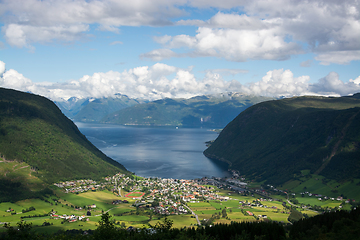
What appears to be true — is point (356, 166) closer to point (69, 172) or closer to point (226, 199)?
point (226, 199)

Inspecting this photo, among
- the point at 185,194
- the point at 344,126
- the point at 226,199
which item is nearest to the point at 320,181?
the point at 344,126

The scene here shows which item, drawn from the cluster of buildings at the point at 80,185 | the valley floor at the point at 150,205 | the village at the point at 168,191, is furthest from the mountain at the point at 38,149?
the village at the point at 168,191

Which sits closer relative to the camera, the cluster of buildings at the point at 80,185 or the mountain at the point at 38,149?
the mountain at the point at 38,149

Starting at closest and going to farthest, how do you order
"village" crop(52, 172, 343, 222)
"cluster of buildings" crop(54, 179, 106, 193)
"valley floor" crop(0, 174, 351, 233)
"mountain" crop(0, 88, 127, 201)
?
1. "valley floor" crop(0, 174, 351, 233)
2. "village" crop(52, 172, 343, 222)
3. "mountain" crop(0, 88, 127, 201)
4. "cluster of buildings" crop(54, 179, 106, 193)

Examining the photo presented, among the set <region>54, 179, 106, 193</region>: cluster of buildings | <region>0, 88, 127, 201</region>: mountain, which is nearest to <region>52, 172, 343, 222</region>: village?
<region>54, 179, 106, 193</region>: cluster of buildings

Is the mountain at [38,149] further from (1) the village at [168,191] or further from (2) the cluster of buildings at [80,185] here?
(1) the village at [168,191]

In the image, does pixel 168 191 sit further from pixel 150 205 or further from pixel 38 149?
pixel 38 149

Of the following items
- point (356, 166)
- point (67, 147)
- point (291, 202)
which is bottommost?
point (291, 202)

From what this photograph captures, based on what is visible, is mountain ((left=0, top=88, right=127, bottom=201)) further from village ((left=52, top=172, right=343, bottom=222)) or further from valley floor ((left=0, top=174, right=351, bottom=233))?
village ((left=52, top=172, right=343, bottom=222))
